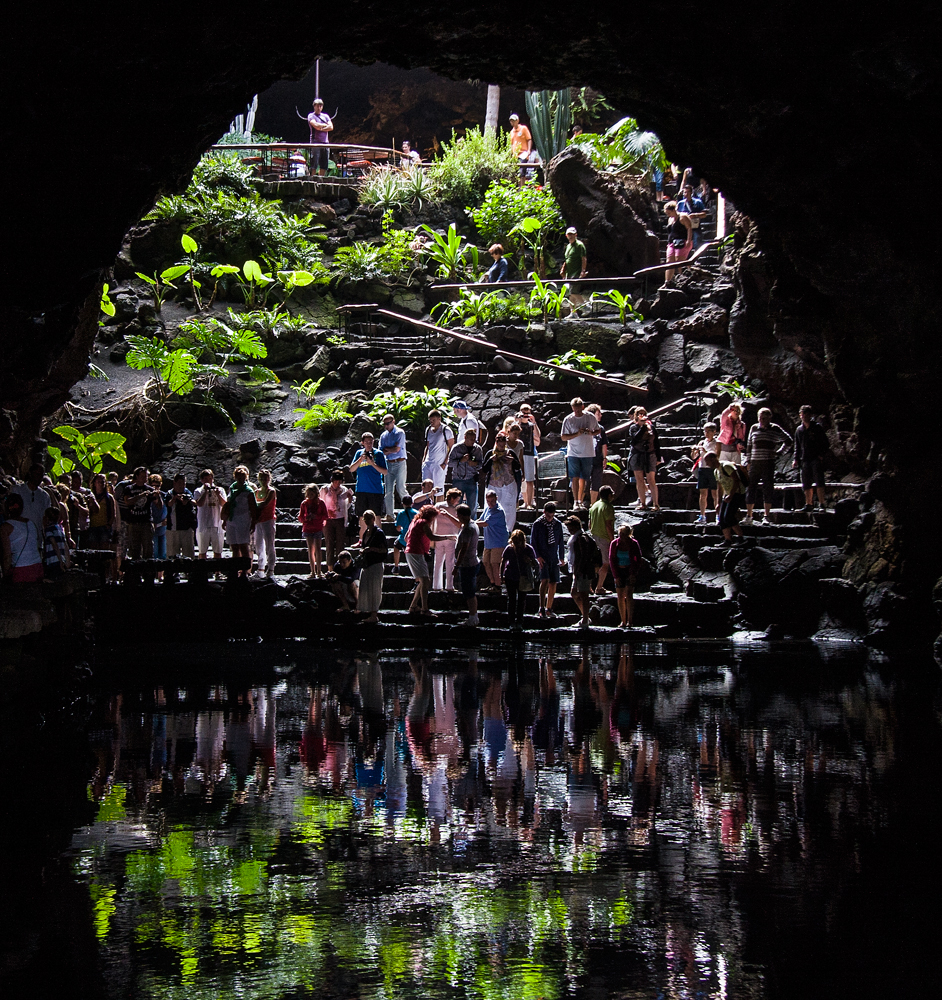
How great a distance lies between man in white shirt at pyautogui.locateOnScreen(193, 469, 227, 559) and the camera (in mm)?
15922

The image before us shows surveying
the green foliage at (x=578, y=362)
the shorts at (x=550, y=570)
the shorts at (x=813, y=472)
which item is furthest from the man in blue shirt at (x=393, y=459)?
the green foliage at (x=578, y=362)

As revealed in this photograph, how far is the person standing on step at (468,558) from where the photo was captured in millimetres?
13055

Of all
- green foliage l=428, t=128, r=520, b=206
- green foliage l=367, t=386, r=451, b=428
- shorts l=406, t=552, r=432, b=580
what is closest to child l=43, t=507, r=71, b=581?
shorts l=406, t=552, r=432, b=580

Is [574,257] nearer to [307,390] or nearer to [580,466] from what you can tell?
[307,390]

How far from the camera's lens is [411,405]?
21.6 m

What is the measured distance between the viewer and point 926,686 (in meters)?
9.41

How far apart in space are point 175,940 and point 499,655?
8143 mm

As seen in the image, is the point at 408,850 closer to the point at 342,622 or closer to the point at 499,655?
the point at 499,655

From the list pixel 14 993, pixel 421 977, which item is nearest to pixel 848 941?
pixel 421 977

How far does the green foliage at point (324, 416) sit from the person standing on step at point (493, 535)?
875 cm

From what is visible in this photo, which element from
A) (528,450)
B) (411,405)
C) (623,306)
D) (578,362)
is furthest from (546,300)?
(528,450)

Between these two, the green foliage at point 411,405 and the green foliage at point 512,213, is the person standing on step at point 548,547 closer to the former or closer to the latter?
the green foliage at point 411,405

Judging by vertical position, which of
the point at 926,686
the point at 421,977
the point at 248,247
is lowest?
the point at 421,977

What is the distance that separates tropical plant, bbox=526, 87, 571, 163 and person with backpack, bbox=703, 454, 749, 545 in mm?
18247
